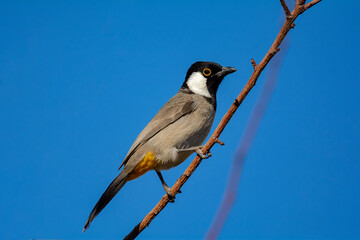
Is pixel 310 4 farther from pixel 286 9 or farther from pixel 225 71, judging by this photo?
pixel 225 71

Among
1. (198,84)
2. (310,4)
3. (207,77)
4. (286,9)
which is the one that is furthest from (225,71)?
(310,4)

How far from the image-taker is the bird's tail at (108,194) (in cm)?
387

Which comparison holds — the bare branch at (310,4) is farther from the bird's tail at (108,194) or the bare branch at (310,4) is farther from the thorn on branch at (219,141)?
the bird's tail at (108,194)

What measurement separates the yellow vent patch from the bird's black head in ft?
4.07

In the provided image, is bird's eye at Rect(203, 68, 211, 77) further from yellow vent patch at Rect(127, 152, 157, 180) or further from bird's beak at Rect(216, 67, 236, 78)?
yellow vent patch at Rect(127, 152, 157, 180)

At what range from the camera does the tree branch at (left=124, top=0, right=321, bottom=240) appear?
2.46 m

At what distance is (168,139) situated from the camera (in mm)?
4328

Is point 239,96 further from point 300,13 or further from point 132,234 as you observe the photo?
point 132,234

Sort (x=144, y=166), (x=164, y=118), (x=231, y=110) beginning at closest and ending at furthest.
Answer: (x=231, y=110)
(x=144, y=166)
(x=164, y=118)

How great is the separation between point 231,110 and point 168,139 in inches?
61.1

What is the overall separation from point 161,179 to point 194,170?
3.64 feet

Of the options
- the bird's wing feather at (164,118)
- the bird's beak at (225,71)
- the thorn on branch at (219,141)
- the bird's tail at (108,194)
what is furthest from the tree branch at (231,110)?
the bird's beak at (225,71)

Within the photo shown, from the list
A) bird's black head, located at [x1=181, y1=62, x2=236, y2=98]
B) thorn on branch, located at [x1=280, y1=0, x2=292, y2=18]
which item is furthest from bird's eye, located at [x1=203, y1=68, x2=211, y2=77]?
thorn on branch, located at [x1=280, y1=0, x2=292, y2=18]

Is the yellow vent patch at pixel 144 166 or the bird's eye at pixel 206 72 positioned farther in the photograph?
the bird's eye at pixel 206 72
